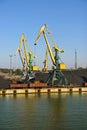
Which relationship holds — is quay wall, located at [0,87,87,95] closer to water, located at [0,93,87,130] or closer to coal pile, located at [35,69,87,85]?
coal pile, located at [35,69,87,85]

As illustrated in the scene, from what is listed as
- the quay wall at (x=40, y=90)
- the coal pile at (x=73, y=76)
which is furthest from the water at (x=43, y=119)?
the coal pile at (x=73, y=76)

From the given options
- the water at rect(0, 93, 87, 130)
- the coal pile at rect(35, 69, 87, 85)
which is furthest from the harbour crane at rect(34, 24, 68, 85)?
the water at rect(0, 93, 87, 130)

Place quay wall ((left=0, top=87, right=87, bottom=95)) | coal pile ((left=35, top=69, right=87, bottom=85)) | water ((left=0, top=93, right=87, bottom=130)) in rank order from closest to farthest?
water ((left=0, top=93, right=87, bottom=130)) → quay wall ((left=0, top=87, right=87, bottom=95)) → coal pile ((left=35, top=69, right=87, bottom=85))

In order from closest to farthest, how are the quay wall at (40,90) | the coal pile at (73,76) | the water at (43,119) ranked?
the water at (43,119)
the quay wall at (40,90)
the coal pile at (73,76)

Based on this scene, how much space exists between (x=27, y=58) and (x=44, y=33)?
1255cm

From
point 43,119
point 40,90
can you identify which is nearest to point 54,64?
point 40,90

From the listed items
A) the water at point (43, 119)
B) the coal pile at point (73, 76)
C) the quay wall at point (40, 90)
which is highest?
the coal pile at point (73, 76)

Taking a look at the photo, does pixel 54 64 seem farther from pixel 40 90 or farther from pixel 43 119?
pixel 43 119

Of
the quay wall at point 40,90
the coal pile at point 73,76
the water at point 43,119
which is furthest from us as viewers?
the coal pile at point 73,76

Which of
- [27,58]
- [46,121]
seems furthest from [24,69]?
[46,121]

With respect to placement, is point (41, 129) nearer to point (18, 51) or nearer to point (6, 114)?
point (6, 114)

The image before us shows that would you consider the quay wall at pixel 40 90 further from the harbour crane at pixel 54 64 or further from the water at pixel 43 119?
the water at pixel 43 119

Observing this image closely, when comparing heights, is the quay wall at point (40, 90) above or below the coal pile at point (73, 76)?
below

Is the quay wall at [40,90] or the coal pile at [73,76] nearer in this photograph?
the quay wall at [40,90]
